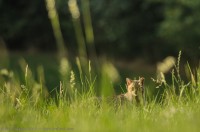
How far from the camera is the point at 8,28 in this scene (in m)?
32.8

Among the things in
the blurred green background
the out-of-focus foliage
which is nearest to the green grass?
the blurred green background

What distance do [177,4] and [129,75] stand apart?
3.42 meters

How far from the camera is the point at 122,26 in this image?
26078 mm

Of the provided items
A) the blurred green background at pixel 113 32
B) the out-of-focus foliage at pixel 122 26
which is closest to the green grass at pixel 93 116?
the blurred green background at pixel 113 32

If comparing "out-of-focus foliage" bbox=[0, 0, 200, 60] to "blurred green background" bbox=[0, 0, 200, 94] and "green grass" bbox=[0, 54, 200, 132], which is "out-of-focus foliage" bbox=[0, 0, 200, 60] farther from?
"green grass" bbox=[0, 54, 200, 132]

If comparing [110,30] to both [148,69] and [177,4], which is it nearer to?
[148,69]

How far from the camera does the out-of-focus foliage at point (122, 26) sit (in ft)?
74.0

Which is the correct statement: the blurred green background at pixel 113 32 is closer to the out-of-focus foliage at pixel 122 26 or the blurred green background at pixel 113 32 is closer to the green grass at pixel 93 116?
the out-of-focus foliage at pixel 122 26

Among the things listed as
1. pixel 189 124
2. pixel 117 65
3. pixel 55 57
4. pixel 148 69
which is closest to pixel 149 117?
pixel 189 124

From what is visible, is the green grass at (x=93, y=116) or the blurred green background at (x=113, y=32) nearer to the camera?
the green grass at (x=93, y=116)

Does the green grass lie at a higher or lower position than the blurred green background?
lower

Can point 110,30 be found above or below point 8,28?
below

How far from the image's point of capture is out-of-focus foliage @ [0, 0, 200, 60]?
22547mm

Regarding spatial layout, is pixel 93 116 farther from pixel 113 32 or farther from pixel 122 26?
pixel 113 32
